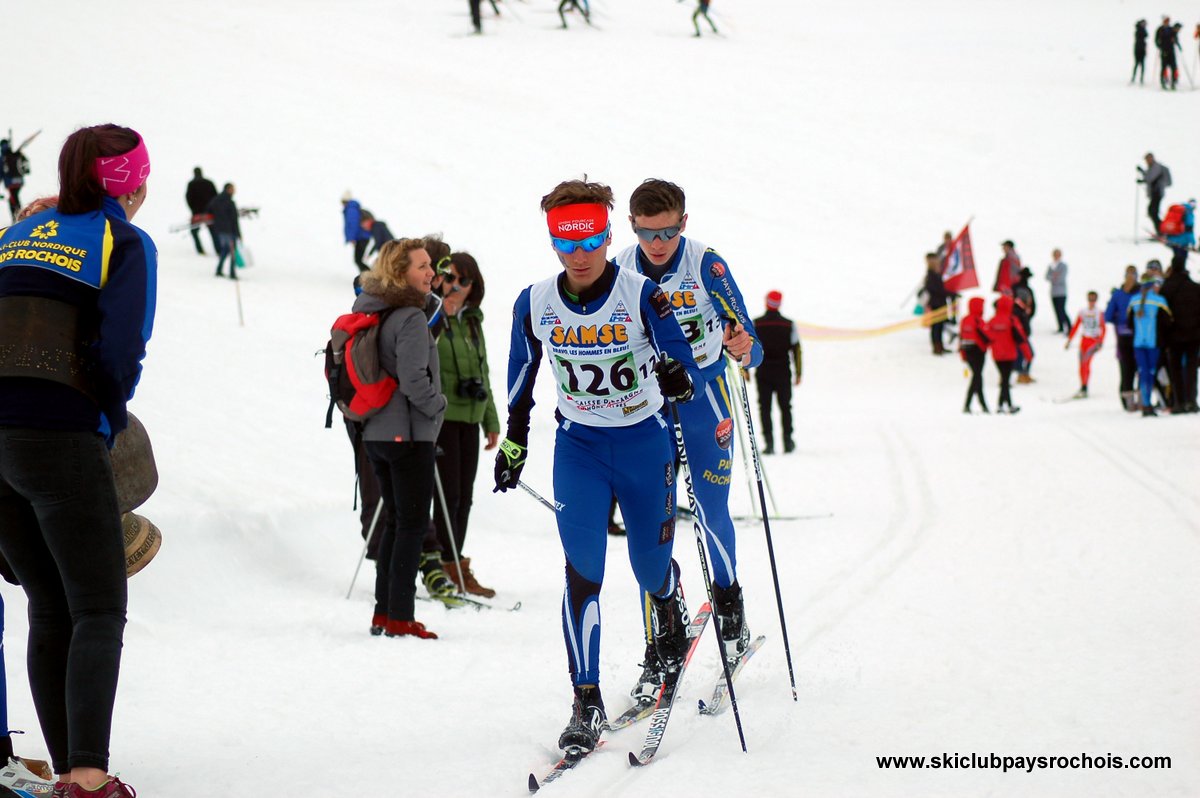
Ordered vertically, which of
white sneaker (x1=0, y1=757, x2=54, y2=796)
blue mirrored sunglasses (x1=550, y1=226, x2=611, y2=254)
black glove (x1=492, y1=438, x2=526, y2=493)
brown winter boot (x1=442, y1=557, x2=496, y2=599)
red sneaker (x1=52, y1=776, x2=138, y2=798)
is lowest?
brown winter boot (x1=442, y1=557, x2=496, y2=599)

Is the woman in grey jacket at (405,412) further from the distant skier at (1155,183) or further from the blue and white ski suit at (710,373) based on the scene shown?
the distant skier at (1155,183)

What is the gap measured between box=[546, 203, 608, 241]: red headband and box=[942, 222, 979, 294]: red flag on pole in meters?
20.8

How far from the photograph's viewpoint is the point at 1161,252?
2942 cm

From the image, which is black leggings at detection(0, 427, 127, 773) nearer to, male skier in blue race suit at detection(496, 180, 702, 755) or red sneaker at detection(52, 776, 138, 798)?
red sneaker at detection(52, 776, 138, 798)

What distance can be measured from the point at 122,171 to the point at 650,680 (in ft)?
10.4

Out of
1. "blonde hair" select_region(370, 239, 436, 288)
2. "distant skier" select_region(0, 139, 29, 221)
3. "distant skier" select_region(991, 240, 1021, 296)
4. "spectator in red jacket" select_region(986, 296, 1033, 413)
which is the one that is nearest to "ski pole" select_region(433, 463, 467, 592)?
"blonde hair" select_region(370, 239, 436, 288)

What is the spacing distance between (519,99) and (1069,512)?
29483mm

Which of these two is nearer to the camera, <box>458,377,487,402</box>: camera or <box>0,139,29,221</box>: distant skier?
<box>458,377,487,402</box>: camera

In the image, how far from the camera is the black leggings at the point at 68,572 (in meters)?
3.68

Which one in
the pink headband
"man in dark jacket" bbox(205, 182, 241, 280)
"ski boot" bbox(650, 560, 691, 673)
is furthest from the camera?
"man in dark jacket" bbox(205, 182, 241, 280)

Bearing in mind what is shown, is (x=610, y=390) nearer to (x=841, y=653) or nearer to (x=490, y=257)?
(x=841, y=653)

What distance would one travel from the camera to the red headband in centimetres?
468

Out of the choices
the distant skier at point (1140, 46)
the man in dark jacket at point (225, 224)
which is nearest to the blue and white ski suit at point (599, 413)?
the man in dark jacket at point (225, 224)

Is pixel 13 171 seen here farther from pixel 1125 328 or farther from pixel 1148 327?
pixel 1148 327
